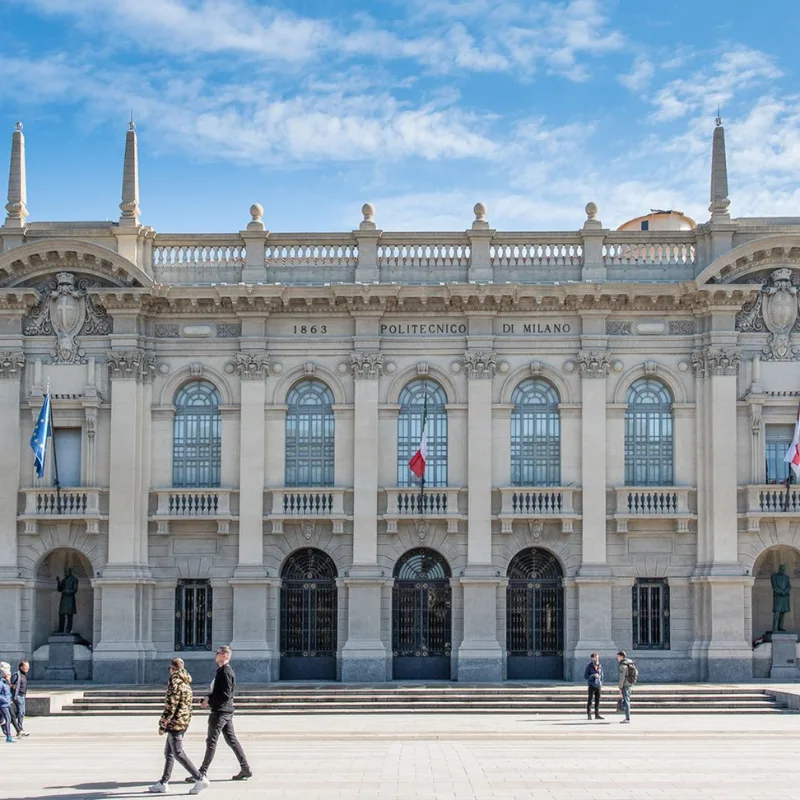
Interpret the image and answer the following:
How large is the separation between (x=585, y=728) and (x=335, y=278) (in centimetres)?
1541

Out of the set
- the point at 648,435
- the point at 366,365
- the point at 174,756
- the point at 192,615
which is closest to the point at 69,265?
the point at 366,365

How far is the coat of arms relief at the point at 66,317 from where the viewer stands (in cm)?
4059

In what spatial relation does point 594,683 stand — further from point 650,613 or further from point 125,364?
point 125,364

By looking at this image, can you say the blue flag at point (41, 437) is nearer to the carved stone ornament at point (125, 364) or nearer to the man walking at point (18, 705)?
the carved stone ornament at point (125, 364)

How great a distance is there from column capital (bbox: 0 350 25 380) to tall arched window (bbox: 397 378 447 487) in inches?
407

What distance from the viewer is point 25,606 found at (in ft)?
131

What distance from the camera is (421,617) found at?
4031cm

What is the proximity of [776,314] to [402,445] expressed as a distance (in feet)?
34.9

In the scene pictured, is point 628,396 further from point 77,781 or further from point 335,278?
→ point 77,781

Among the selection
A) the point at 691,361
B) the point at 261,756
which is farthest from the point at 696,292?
the point at 261,756

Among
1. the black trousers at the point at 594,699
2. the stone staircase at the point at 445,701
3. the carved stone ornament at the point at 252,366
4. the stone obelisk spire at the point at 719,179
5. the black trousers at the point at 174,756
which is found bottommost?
the stone staircase at the point at 445,701

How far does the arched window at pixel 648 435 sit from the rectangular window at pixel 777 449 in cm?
259

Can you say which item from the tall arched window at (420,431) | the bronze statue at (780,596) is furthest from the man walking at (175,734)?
the bronze statue at (780,596)

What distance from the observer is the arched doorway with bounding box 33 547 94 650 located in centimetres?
4072
